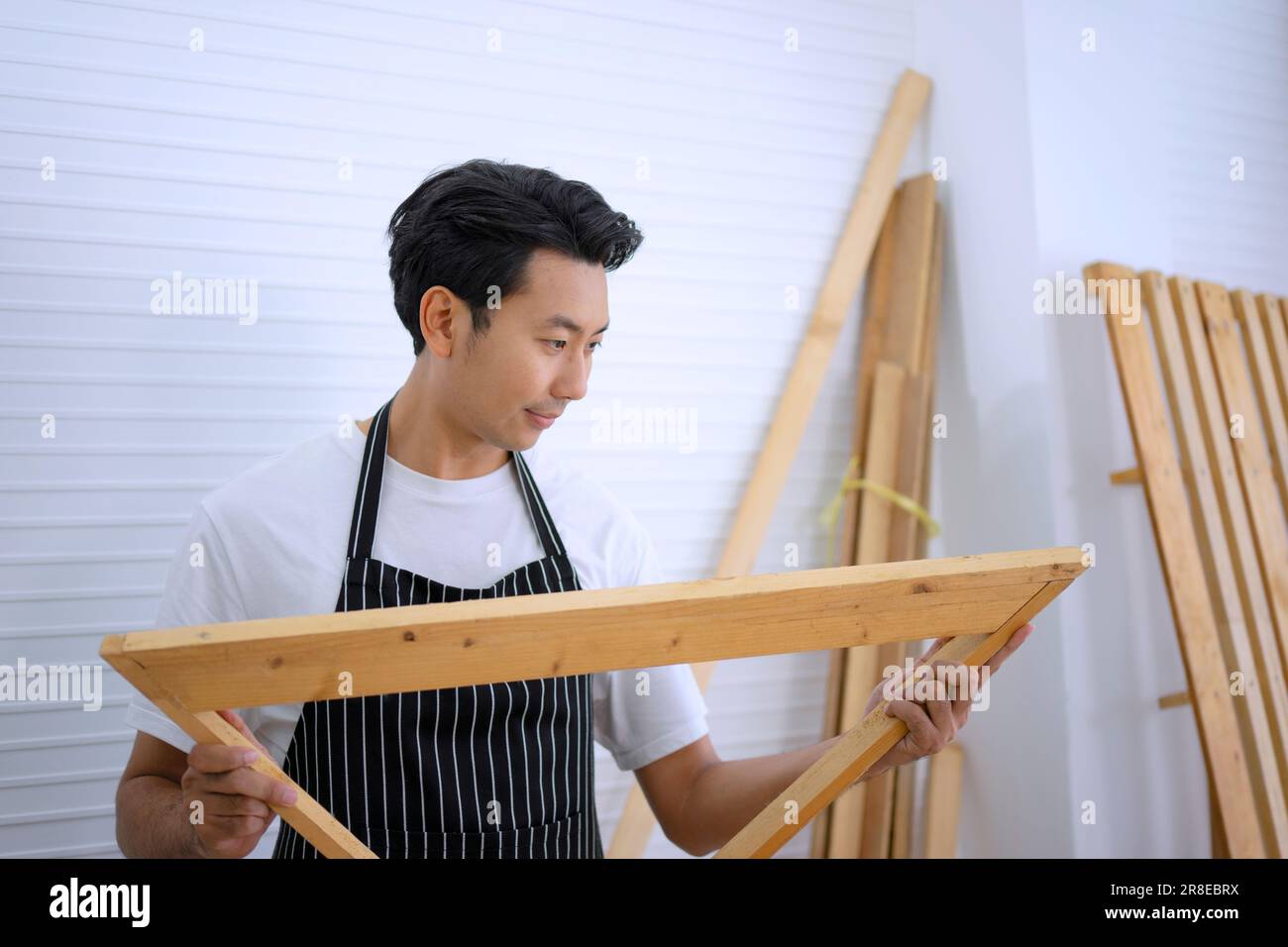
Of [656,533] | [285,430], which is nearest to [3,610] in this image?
[285,430]

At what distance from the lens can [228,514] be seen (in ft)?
4.74

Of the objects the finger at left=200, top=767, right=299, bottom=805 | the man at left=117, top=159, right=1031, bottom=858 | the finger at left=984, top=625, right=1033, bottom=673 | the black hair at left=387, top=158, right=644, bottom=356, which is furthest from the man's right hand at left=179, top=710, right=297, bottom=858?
the finger at left=984, top=625, right=1033, bottom=673

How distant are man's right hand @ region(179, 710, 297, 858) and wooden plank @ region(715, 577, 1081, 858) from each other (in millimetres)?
469

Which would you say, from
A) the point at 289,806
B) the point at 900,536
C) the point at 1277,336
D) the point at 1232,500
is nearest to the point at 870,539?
the point at 900,536

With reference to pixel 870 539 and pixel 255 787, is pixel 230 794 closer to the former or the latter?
pixel 255 787

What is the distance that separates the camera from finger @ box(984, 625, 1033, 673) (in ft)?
3.66

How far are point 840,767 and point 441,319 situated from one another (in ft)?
2.56

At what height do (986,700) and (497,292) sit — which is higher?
(497,292)

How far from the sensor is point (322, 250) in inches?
79.3

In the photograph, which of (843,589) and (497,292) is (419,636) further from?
(497,292)

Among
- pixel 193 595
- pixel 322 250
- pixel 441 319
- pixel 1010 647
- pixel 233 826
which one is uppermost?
pixel 322 250
